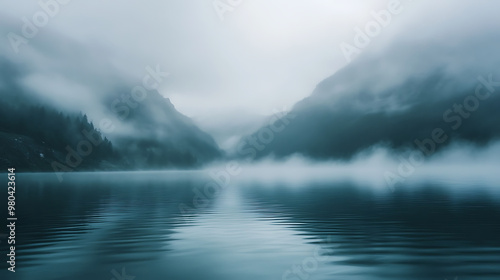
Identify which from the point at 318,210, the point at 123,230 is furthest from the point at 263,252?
the point at 318,210

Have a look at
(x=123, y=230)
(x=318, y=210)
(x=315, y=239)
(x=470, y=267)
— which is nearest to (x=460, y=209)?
(x=318, y=210)

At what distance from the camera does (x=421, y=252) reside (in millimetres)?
30578

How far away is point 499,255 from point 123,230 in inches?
1176

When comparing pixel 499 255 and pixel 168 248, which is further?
pixel 168 248

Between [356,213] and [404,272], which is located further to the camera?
[356,213]

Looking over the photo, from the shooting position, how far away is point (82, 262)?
28.0 m

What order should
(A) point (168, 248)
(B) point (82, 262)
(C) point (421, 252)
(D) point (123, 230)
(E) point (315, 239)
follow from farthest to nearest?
(D) point (123, 230), (E) point (315, 239), (A) point (168, 248), (C) point (421, 252), (B) point (82, 262)

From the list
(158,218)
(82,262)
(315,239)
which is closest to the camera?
(82,262)

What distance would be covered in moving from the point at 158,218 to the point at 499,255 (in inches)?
1380

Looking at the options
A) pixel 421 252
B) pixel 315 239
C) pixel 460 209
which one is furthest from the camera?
pixel 460 209

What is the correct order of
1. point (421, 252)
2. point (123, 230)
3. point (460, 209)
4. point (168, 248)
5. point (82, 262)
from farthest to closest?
point (460, 209), point (123, 230), point (168, 248), point (421, 252), point (82, 262)

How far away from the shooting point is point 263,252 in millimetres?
31000

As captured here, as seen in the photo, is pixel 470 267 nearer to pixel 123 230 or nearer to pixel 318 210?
pixel 123 230

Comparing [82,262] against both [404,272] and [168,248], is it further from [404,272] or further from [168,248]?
[404,272]
